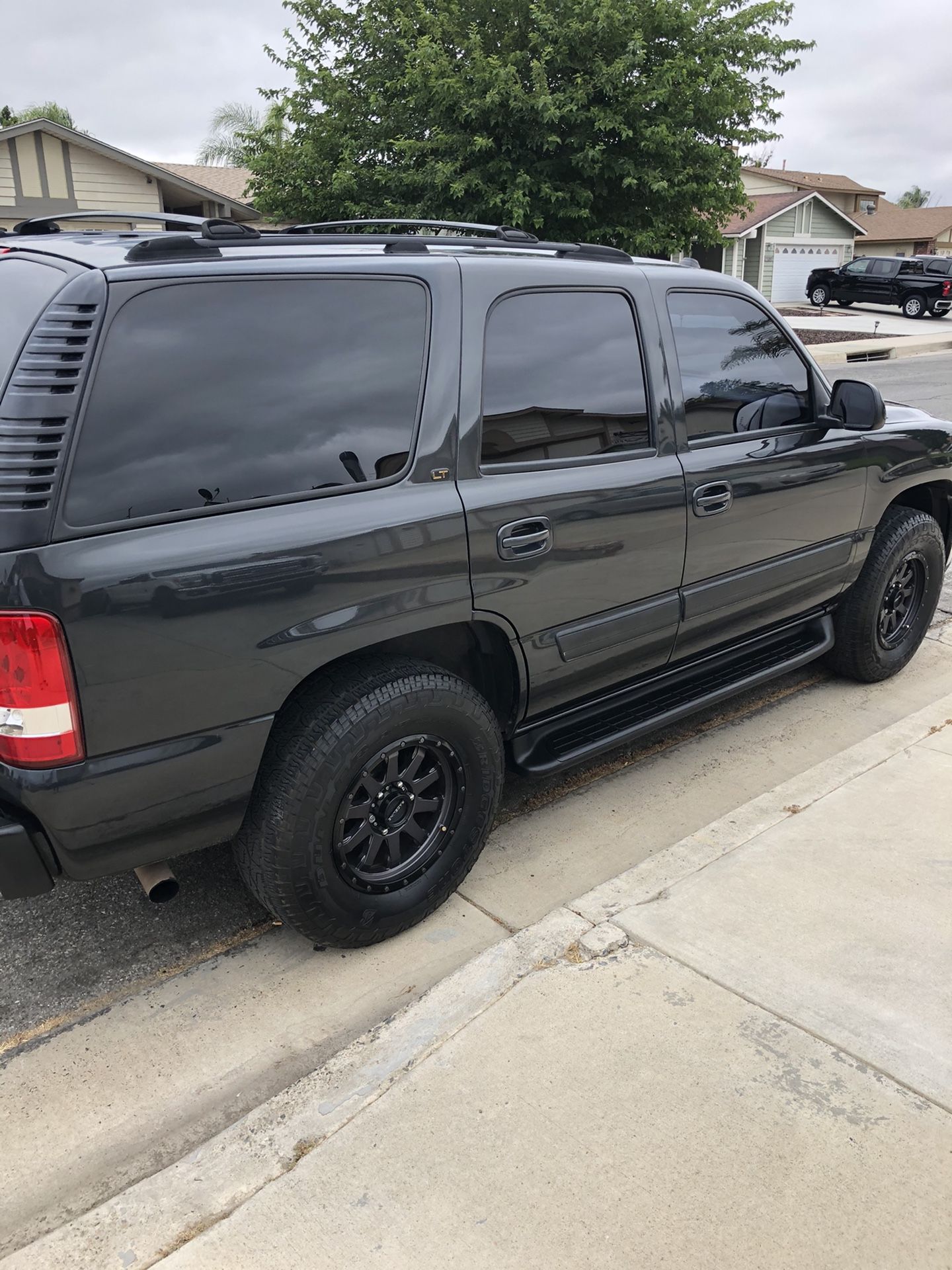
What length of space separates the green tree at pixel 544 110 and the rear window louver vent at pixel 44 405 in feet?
42.6

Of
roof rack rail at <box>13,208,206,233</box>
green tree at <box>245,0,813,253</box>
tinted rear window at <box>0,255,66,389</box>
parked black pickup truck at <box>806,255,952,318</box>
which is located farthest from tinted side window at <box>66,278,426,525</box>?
parked black pickup truck at <box>806,255,952,318</box>

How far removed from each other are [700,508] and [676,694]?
2.39ft

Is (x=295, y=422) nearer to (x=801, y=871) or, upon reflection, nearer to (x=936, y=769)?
(x=801, y=871)

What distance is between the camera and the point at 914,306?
33.4 meters

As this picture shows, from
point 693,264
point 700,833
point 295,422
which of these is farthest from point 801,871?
point 693,264

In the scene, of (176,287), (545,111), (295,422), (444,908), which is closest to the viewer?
(176,287)

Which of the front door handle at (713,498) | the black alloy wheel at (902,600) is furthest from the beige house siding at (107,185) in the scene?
the front door handle at (713,498)

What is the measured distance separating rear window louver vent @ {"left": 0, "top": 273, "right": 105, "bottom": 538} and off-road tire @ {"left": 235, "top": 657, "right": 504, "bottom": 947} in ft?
2.70

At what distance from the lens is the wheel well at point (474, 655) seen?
2.85m

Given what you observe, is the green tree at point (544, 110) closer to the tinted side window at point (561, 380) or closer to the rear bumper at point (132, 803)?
the tinted side window at point (561, 380)

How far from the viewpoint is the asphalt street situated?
2738 mm

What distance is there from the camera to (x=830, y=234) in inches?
1705

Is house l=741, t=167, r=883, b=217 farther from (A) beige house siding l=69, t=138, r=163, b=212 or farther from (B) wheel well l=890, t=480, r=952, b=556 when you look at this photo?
(B) wheel well l=890, t=480, r=952, b=556

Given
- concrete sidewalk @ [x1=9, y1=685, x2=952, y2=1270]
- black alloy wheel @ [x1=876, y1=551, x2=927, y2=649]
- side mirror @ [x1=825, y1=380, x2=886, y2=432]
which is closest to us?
concrete sidewalk @ [x1=9, y1=685, x2=952, y2=1270]
